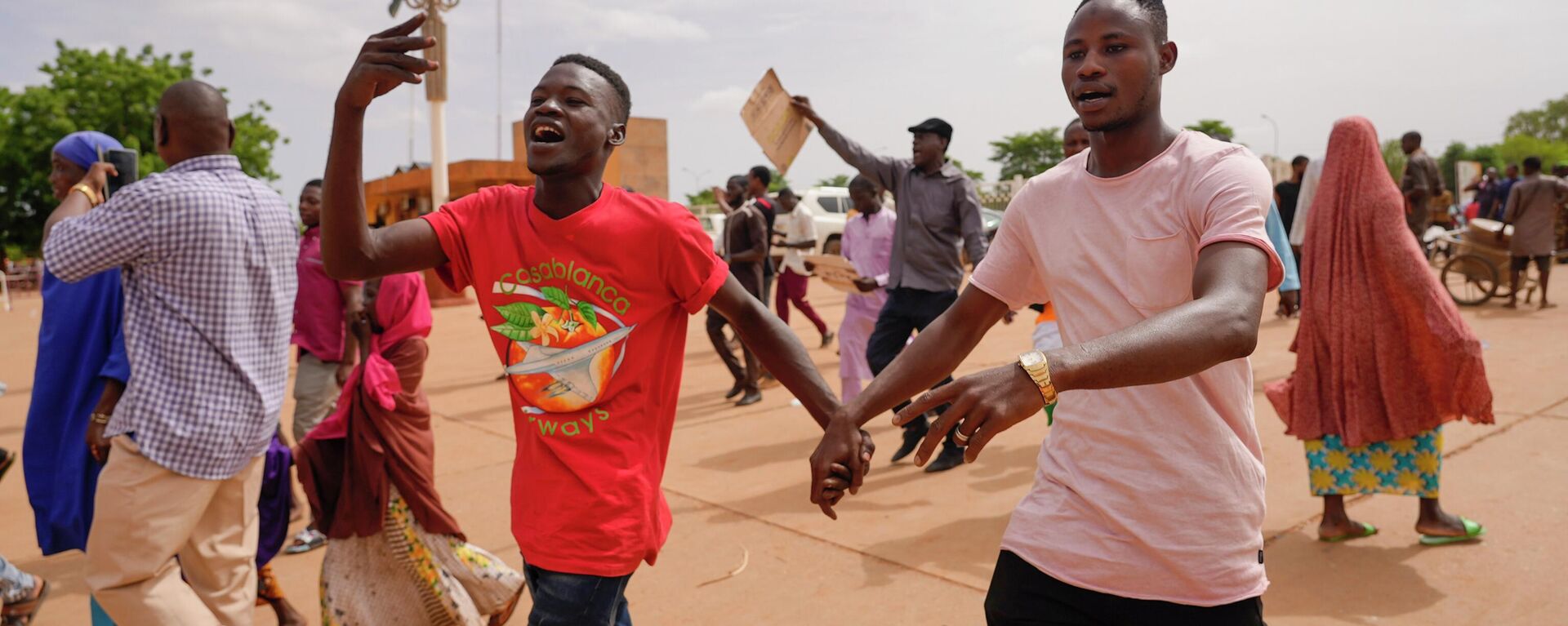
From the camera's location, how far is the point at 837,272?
7.18 metres

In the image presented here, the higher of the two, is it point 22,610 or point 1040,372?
point 1040,372

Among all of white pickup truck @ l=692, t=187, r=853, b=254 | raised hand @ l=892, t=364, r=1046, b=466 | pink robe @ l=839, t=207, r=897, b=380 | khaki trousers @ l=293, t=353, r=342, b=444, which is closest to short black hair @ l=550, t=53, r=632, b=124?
raised hand @ l=892, t=364, r=1046, b=466

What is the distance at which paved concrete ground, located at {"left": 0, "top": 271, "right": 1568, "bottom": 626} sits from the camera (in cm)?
393

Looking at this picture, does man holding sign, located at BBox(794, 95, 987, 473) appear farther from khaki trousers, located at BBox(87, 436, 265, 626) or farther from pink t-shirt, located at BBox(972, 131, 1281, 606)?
pink t-shirt, located at BBox(972, 131, 1281, 606)

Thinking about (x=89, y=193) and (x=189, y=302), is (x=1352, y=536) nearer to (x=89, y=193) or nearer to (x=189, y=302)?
(x=189, y=302)

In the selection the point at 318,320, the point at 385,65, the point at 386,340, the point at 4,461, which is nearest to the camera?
the point at 385,65

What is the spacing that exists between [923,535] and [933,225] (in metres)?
2.03

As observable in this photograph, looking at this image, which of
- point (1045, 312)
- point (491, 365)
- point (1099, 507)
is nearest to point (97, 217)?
point (1099, 507)

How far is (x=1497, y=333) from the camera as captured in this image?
9945mm

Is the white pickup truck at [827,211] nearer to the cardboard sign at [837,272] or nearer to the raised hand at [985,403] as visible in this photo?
the cardboard sign at [837,272]

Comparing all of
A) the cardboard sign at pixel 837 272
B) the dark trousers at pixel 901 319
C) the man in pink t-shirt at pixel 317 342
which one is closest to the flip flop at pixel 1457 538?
the dark trousers at pixel 901 319

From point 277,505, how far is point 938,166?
3.92 metres

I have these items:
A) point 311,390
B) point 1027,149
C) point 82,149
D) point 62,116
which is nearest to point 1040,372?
point 82,149

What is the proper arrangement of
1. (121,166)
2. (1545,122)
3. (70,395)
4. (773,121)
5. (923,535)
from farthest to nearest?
1. (1545,122)
2. (773,121)
3. (923,535)
4. (121,166)
5. (70,395)
